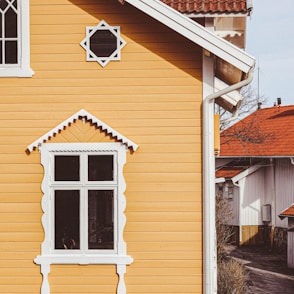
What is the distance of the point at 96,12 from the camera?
960cm

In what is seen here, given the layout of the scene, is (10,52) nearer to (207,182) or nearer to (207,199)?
(207,182)

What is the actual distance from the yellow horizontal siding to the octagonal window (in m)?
0.09

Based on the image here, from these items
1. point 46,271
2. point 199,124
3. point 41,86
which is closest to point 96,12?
point 41,86

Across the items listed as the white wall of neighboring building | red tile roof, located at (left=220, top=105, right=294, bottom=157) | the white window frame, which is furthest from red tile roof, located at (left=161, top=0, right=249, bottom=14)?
the white wall of neighboring building

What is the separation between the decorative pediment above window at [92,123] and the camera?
374 inches

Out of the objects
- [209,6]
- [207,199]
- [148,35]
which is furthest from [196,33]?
[207,199]

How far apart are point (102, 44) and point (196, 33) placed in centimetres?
177

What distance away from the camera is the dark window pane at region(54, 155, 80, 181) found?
9.58m

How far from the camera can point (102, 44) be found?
9.97m

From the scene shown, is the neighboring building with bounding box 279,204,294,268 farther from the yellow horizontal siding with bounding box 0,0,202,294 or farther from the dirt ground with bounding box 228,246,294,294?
the yellow horizontal siding with bounding box 0,0,202,294

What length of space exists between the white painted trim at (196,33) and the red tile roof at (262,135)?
20.3 m

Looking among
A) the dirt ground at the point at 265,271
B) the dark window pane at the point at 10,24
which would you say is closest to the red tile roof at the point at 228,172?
the dirt ground at the point at 265,271

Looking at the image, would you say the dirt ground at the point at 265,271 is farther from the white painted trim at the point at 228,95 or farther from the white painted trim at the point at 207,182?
the white painted trim at the point at 207,182

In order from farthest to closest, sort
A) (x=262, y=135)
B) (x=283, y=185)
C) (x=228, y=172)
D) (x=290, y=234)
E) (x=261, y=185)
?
(x=262, y=135) → (x=228, y=172) → (x=261, y=185) → (x=283, y=185) → (x=290, y=234)
